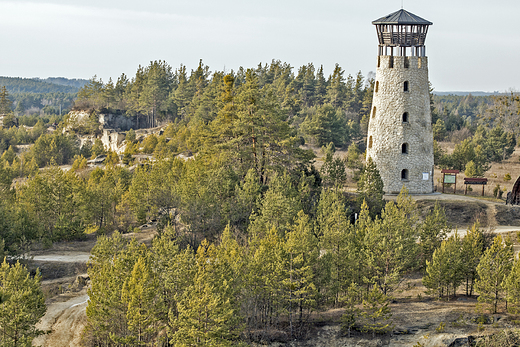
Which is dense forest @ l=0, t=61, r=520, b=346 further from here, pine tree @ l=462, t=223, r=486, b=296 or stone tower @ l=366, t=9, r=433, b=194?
stone tower @ l=366, t=9, r=433, b=194

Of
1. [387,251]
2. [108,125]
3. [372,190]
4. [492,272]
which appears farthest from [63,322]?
[108,125]

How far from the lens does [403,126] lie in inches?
1560

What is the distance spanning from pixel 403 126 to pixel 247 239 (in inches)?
625

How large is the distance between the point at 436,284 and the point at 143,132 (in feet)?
233

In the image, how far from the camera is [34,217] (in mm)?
38469

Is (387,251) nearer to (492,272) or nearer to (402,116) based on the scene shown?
(492,272)

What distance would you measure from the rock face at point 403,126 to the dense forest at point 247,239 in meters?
2.30

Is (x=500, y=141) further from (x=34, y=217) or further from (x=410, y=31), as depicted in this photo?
(x=34, y=217)

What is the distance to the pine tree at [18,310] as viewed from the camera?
66.8 feet

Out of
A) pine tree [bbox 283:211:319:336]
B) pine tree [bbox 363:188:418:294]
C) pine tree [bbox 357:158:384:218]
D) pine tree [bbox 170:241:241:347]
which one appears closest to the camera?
pine tree [bbox 170:241:241:347]

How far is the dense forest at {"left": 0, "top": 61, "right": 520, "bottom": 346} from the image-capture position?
2141 centimetres

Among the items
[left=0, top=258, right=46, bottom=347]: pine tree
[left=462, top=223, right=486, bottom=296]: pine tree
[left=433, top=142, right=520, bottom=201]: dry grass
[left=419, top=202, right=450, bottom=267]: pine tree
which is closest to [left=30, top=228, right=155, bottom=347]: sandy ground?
[left=0, top=258, right=46, bottom=347]: pine tree

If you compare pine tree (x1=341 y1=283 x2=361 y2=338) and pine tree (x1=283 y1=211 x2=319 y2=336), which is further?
pine tree (x1=341 y1=283 x2=361 y2=338)

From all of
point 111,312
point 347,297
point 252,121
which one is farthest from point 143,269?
point 252,121
